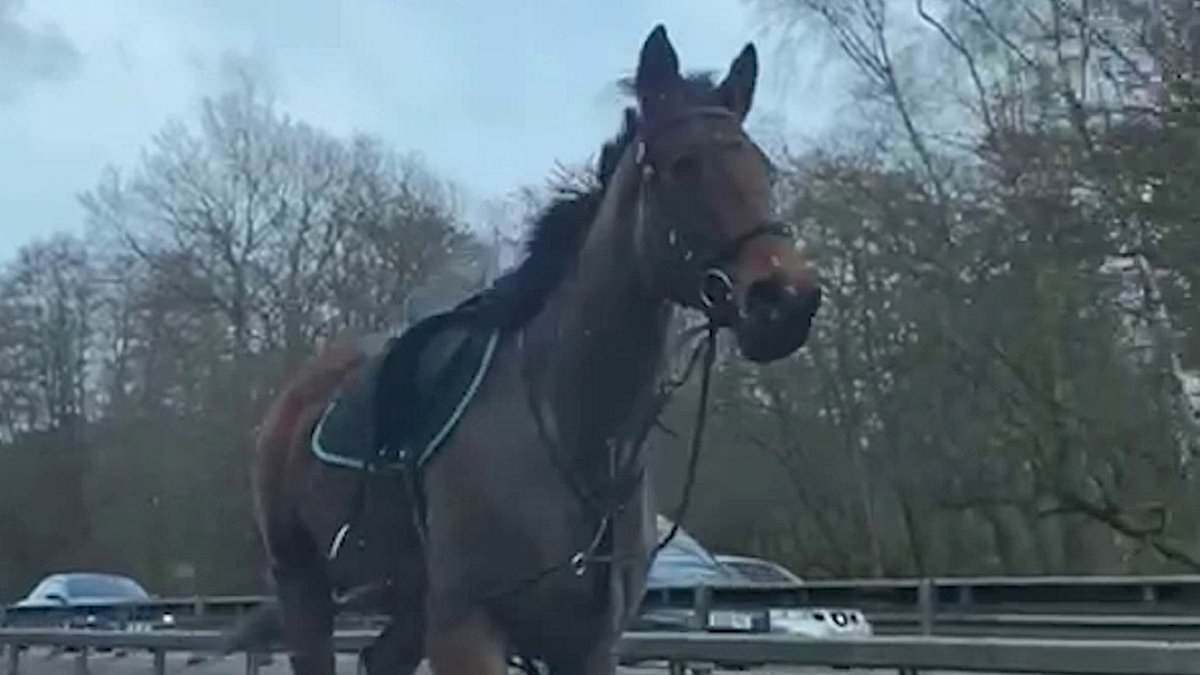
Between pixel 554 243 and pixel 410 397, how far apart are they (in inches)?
28.0

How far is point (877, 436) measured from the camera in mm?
45031

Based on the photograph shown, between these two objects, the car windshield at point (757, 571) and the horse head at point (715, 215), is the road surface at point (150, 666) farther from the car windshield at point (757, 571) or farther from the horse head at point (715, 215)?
the car windshield at point (757, 571)

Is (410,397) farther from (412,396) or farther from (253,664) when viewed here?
(253,664)

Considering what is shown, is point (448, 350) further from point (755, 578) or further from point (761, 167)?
point (755, 578)

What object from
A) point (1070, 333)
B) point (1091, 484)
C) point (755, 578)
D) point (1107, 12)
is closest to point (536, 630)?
point (755, 578)

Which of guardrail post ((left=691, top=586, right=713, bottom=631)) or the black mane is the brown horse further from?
guardrail post ((left=691, top=586, right=713, bottom=631))

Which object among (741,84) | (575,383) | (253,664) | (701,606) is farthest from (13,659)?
(741,84)

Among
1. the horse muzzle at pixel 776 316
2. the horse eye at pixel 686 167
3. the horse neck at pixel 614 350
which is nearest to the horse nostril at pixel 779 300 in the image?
the horse muzzle at pixel 776 316

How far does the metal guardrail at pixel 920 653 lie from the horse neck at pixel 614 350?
77.6 inches

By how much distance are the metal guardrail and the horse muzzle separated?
2.39 m

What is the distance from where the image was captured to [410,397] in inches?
297

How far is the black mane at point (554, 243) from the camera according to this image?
719 cm

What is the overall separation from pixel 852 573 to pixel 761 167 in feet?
142

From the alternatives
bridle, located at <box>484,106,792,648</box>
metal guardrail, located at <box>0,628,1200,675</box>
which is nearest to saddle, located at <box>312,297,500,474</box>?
bridle, located at <box>484,106,792,648</box>
